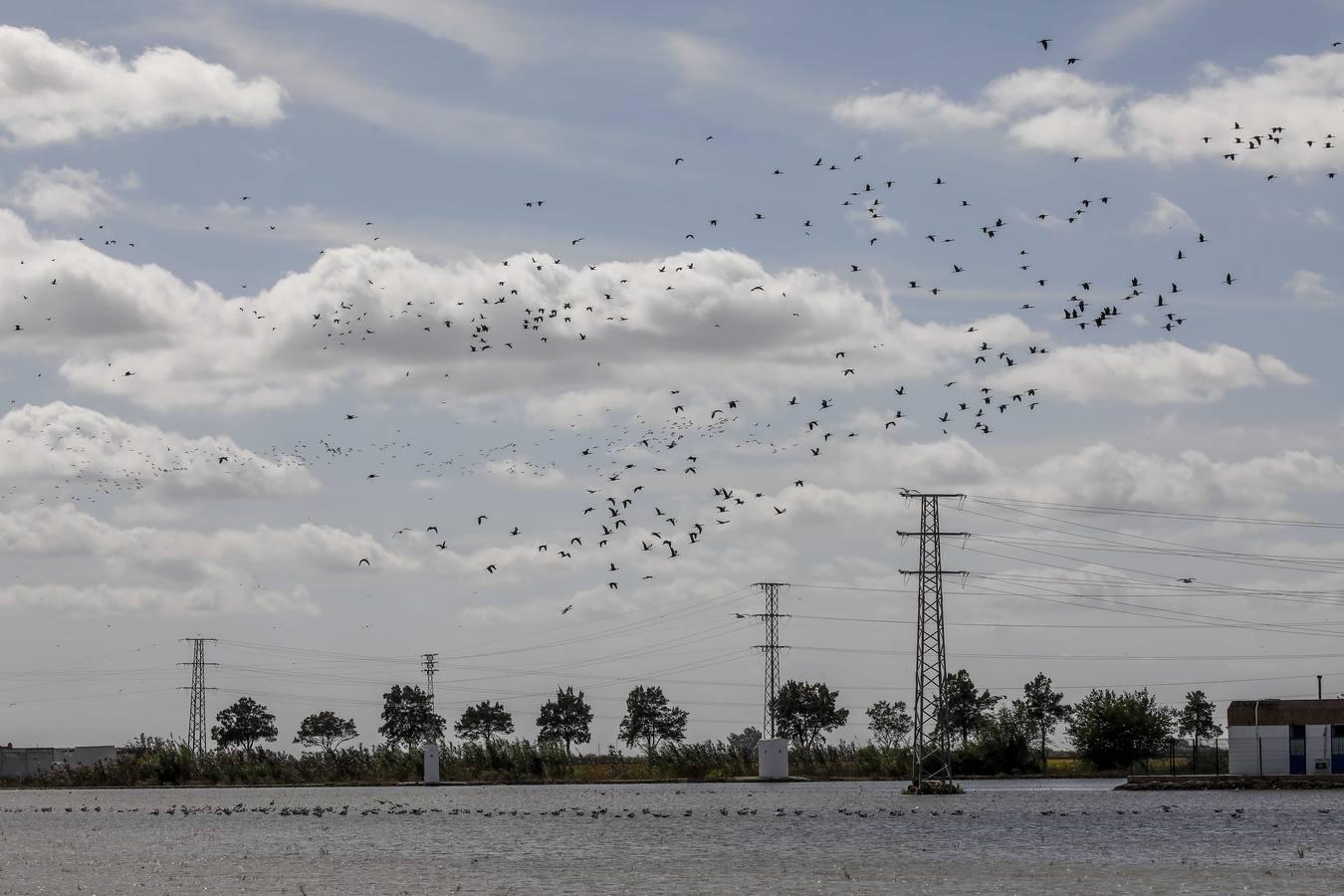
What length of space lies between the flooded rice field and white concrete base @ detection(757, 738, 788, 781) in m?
29.7

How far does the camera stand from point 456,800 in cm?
16212

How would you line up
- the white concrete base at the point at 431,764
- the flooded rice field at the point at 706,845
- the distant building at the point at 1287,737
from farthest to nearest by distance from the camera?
the white concrete base at the point at 431,764 → the distant building at the point at 1287,737 → the flooded rice field at the point at 706,845

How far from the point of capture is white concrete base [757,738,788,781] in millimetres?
185625

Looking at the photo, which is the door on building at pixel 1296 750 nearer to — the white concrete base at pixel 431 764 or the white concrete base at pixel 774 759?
the white concrete base at pixel 774 759

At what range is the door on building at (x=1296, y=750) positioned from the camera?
175 meters

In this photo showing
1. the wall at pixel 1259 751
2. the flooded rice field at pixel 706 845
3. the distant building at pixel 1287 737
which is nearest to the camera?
the flooded rice field at pixel 706 845

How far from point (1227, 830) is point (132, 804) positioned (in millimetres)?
110749

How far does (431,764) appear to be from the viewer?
19588cm

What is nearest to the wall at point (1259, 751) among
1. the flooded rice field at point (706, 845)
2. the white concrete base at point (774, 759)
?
the flooded rice field at point (706, 845)

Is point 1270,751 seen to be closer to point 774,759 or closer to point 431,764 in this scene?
point 774,759

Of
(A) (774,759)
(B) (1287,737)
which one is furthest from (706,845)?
(B) (1287,737)

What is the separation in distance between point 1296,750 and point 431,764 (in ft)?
303

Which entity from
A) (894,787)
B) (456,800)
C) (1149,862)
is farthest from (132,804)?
(1149,862)

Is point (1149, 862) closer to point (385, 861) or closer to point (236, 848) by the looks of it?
point (385, 861)
